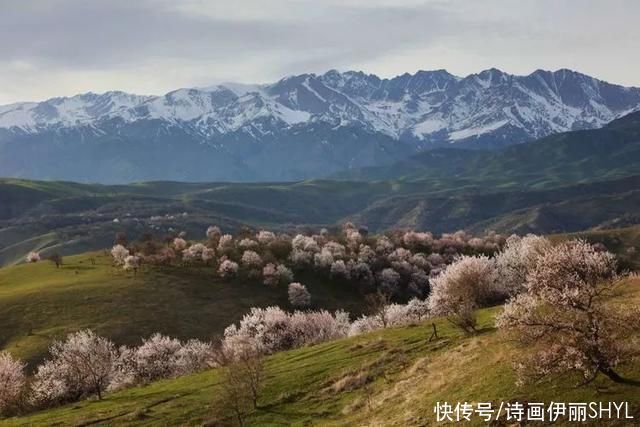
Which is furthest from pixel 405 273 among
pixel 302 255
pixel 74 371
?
pixel 74 371

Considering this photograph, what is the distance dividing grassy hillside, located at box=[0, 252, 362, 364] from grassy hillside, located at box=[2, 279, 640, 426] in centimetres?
6846

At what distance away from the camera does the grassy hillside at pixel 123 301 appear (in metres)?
127

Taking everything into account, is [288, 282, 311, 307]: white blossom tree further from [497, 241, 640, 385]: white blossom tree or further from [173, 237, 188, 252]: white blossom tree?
[497, 241, 640, 385]: white blossom tree

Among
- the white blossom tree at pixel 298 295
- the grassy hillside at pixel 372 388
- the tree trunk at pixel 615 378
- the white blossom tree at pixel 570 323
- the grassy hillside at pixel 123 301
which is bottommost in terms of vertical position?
the white blossom tree at pixel 298 295

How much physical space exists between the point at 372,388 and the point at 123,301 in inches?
4390

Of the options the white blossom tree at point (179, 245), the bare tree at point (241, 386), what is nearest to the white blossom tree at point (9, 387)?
the bare tree at point (241, 386)

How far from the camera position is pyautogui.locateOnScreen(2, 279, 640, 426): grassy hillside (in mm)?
32000

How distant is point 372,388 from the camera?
→ 4300 cm

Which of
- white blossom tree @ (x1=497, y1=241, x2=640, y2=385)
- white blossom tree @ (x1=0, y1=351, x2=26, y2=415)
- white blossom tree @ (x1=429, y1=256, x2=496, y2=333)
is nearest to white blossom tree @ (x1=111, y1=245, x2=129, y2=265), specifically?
white blossom tree @ (x1=0, y1=351, x2=26, y2=415)

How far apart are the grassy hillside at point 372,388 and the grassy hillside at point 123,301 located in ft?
225

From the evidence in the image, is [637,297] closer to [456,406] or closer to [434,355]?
[434,355]

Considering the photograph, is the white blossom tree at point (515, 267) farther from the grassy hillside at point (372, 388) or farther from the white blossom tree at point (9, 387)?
the white blossom tree at point (9, 387)

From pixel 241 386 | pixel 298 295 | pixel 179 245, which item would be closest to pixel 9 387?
pixel 241 386

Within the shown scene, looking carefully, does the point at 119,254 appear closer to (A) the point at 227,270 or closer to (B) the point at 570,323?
(A) the point at 227,270
